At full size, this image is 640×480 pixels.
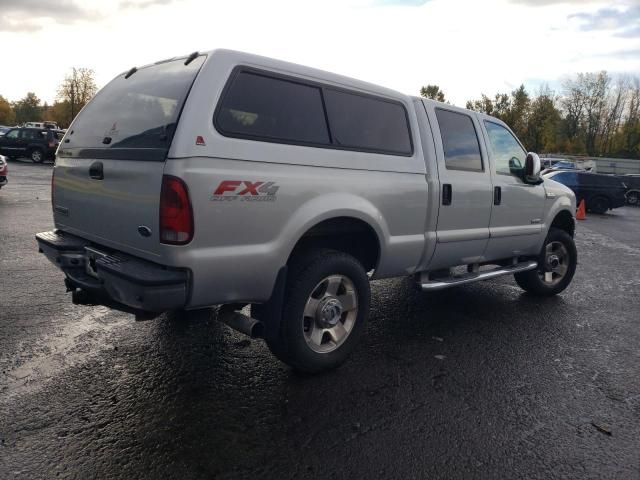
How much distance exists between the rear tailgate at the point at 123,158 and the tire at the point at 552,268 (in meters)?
4.52

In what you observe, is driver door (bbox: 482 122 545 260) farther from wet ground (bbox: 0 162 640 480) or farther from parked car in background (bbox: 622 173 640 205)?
parked car in background (bbox: 622 173 640 205)

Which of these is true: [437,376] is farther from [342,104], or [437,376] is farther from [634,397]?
[342,104]

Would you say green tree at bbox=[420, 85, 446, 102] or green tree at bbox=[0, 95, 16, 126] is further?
green tree at bbox=[0, 95, 16, 126]

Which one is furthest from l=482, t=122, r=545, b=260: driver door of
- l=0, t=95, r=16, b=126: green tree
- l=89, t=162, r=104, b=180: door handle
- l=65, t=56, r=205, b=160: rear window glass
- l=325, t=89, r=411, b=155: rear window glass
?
l=0, t=95, r=16, b=126: green tree

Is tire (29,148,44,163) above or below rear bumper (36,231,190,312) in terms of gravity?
above

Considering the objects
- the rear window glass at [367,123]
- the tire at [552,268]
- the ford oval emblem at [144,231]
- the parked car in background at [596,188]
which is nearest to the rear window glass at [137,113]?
the ford oval emblem at [144,231]

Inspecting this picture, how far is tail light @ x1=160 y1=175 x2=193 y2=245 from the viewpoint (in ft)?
8.71

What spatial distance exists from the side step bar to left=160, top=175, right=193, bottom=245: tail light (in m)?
2.29

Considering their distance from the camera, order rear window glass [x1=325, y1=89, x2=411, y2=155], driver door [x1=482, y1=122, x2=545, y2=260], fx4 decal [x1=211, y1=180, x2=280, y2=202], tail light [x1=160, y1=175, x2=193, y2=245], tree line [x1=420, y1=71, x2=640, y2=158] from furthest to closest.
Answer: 1. tree line [x1=420, y1=71, x2=640, y2=158]
2. driver door [x1=482, y1=122, x2=545, y2=260]
3. rear window glass [x1=325, y1=89, x2=411, y2=155]
4. fx4 decal [x1=211, y1=180, x2=280, y2=202]
5. tail light [x1=160, y1=175, x2=193, y2=245]

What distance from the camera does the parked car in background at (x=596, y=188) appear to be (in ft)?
60.1

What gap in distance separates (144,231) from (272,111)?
1081 mm

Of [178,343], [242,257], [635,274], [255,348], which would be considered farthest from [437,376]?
[635,274]

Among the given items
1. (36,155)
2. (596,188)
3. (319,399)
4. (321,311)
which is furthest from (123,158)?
(36,155)

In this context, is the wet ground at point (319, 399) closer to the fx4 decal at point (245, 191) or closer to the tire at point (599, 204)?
the fx4 decal at point (245, 191)
